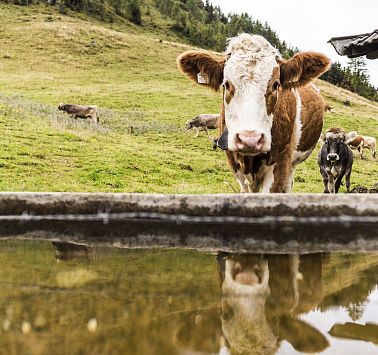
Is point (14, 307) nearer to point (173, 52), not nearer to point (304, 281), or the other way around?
point (304, 281)

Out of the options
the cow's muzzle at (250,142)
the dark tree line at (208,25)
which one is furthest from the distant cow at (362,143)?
the dark tree line at (208,25)

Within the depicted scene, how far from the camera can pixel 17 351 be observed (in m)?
1.67

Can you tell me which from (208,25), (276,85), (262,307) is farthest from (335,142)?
(208,25)

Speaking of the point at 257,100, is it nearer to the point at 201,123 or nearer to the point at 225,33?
the point at 201,123

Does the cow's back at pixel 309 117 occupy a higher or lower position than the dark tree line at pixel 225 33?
higher

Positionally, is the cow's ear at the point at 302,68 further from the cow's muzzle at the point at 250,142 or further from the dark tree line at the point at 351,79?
the dark tree line at the point at 351,79

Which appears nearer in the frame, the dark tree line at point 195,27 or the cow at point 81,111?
the cow at point 81,111

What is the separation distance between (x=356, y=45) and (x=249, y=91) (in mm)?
4593

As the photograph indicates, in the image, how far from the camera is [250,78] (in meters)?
4.85

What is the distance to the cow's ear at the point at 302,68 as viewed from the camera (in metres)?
5.29

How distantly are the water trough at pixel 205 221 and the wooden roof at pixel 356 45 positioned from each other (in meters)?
5.89

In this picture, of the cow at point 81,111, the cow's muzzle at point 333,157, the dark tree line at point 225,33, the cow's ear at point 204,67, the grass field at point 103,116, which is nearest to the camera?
the cow's ear at point 204,67

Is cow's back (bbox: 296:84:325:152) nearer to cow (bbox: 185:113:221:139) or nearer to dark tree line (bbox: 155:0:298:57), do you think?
cow (bbox: 185:113:221:139)

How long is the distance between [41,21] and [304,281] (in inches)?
2407
